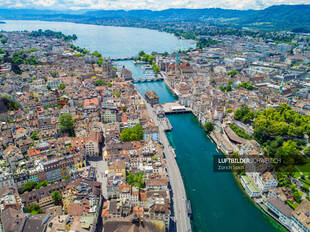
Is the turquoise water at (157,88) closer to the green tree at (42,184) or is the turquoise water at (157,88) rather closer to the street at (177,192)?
the street at (177,192)

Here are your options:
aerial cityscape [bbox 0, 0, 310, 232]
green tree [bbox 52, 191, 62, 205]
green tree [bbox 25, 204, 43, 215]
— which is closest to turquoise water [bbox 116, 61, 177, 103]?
aerial cityscape [bbox 0, 0, 310, 232]

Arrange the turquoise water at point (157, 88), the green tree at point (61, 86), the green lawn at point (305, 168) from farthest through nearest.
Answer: the turquoise water at point (157, 88)
the green tree at point (61, 86)
the green lawn at point (305, 168)

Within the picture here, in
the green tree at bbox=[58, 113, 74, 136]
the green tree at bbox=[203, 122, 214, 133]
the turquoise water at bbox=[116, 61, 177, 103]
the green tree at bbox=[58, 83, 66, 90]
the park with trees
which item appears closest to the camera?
the park with trees

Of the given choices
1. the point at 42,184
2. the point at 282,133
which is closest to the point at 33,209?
the point at 42,184

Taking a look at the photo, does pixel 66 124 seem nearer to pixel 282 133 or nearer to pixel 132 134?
pixel 132 134

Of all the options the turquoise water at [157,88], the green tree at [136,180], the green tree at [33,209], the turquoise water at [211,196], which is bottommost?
the turquoise water at [211,196]

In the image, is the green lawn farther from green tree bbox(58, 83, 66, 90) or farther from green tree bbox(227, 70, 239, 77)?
green tree bbox(58, 83, 66, 90)

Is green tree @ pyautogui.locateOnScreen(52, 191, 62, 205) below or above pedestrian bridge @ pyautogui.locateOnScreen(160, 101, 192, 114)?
above

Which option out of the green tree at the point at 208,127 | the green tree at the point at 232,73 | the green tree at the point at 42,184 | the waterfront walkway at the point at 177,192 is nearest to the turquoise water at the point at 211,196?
the waterfront walkway at the point at 177,192

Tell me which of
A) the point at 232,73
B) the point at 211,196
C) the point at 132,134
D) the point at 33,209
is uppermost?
the point at 232,73

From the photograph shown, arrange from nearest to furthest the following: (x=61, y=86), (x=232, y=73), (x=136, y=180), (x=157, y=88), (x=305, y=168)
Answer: (x=136, y=180) → (x=305, y=168) → (x=61, y=86) → (x=157, y=88) → (x=232, y=73)

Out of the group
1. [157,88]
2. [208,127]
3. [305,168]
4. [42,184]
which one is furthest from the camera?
[157,88]
